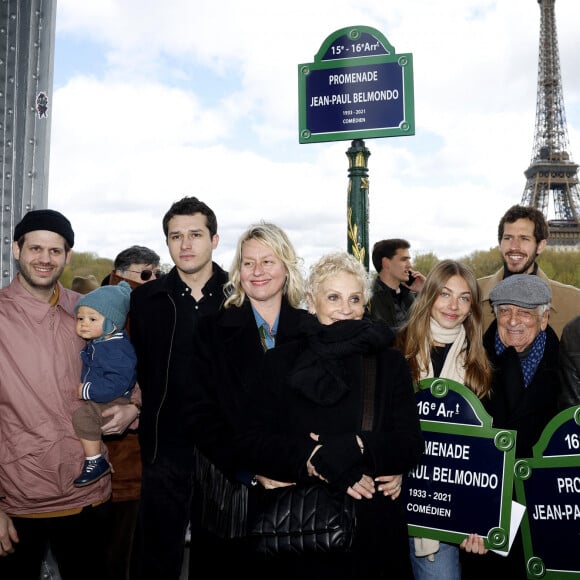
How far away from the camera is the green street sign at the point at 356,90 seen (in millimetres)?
4613

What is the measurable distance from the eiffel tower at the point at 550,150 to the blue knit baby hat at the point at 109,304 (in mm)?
48682

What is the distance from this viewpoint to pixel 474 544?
9.89 feet

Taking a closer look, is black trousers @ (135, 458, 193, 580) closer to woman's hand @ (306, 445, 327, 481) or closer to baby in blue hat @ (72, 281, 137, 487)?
baby in blue hat @ (72, 281, 137, 487)

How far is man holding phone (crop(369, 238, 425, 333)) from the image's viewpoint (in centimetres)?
641

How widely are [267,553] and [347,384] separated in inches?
27.3

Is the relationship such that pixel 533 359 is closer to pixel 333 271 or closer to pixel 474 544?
pixel 474 544

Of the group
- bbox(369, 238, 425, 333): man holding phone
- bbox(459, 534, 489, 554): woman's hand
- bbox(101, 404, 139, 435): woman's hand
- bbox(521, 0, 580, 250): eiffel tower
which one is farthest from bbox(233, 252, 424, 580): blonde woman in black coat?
bbox(521, 0, 580, 250): eiffel tower

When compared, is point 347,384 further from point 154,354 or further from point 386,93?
point 386,93

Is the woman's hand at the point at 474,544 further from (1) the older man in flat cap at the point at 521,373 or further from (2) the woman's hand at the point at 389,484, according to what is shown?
(2) the woman's hand at the point at 389,484

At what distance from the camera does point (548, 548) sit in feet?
Answer: 9.86

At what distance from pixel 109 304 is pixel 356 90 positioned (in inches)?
96.0

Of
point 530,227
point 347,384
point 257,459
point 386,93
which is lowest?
point 257,459

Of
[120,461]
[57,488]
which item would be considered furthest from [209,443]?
[120,461]

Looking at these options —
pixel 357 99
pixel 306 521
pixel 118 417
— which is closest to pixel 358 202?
pixel 357 99
